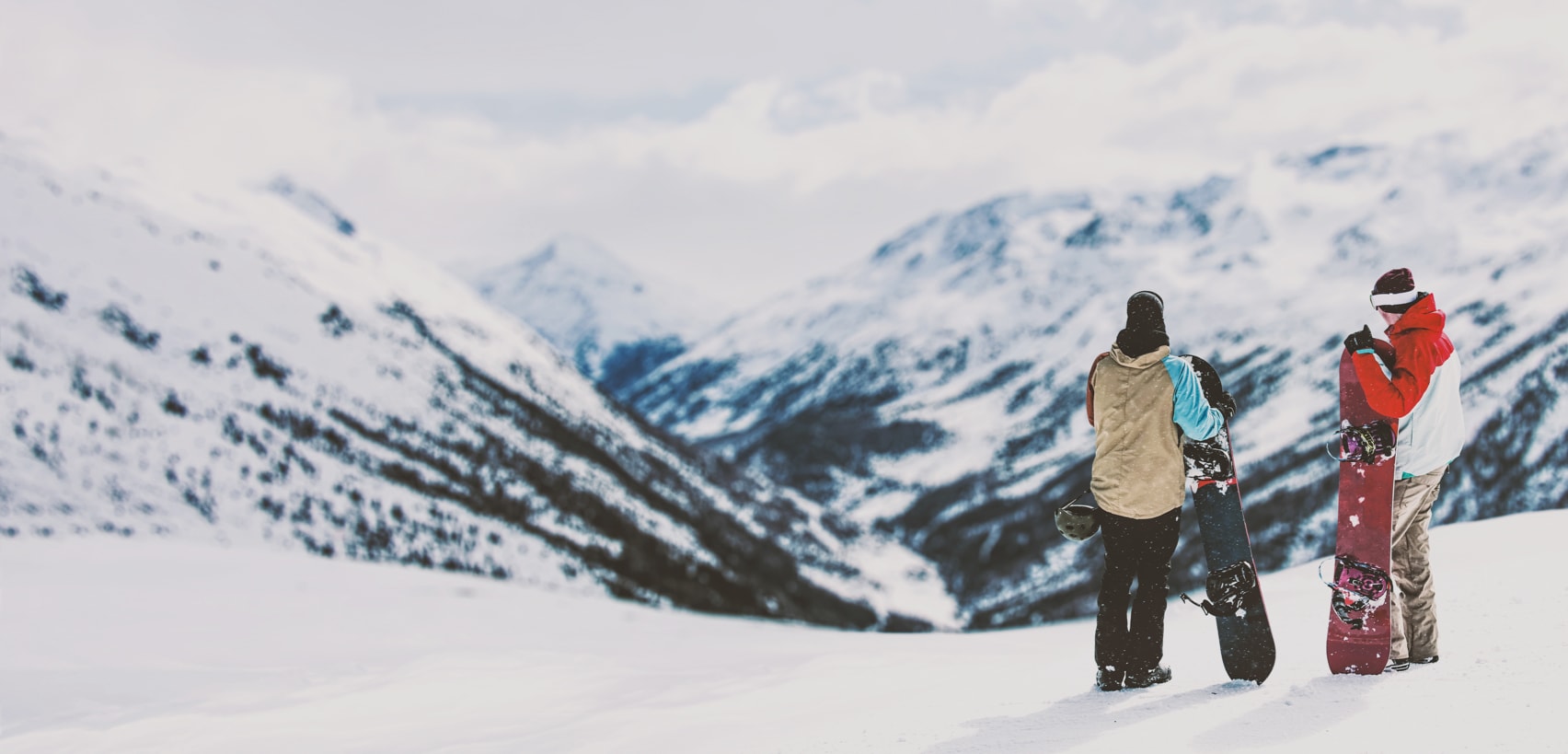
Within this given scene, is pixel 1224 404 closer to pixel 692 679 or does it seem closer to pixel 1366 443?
pixel 1366 443

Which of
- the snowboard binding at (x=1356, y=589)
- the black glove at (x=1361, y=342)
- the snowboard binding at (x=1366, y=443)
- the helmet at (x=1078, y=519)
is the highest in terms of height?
the black glove at (x=1361, y=342)

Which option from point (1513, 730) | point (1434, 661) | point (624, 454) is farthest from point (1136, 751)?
point (624, 454)

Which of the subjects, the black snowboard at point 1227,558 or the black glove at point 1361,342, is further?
the black snowboard at point 1227,558

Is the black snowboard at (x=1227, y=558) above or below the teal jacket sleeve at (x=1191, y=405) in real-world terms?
below

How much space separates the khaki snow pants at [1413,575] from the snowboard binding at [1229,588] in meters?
0.91

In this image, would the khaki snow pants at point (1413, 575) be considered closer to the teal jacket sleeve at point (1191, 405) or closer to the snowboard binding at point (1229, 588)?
the snowboard binding at point (1229, 588)

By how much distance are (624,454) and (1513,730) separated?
151712 millimetres

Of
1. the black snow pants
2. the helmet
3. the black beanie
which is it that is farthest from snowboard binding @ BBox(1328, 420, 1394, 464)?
the helmet

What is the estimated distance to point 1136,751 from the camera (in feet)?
16.4

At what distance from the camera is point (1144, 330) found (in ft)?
20.5

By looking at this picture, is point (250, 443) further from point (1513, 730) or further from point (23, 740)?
point (1513, 730)

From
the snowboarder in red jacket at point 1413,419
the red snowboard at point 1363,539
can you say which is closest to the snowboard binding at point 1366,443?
the red snowboard at point 1363,539

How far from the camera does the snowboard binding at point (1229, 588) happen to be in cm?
632

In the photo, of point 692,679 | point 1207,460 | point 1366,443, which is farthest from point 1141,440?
point 692,679
